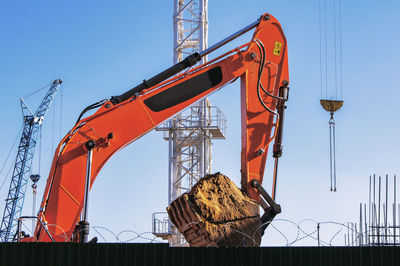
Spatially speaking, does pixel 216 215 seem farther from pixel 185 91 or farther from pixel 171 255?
pixel 185 91

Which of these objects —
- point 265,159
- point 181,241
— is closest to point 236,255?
point 265,159

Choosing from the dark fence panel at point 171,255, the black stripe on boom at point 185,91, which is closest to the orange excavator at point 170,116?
the black stripe on boom at point 185,91

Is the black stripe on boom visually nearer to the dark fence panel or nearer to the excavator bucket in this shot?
the excavator bucket

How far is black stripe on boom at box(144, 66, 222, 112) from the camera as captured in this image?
1658 centimetres

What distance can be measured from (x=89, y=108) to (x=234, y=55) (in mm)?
4044

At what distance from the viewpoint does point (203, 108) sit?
30172mm

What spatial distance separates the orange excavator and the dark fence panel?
1129 millimetres

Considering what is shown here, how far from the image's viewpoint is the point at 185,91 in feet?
55.6

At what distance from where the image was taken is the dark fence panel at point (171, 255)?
13.0 metres

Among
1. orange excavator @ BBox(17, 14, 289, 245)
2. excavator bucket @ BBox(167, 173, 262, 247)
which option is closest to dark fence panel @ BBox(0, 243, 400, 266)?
orange excavator @ BBox(17, 14, 289, 245)

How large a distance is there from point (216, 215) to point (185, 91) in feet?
10.7

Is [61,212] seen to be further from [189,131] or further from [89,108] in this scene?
[189,131]

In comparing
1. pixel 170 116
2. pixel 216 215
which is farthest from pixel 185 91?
pixel 216 215

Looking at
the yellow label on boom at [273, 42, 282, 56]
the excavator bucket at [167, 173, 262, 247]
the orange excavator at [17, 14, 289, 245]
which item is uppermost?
the yellow label on boom at [273, 42, 282, 56]
